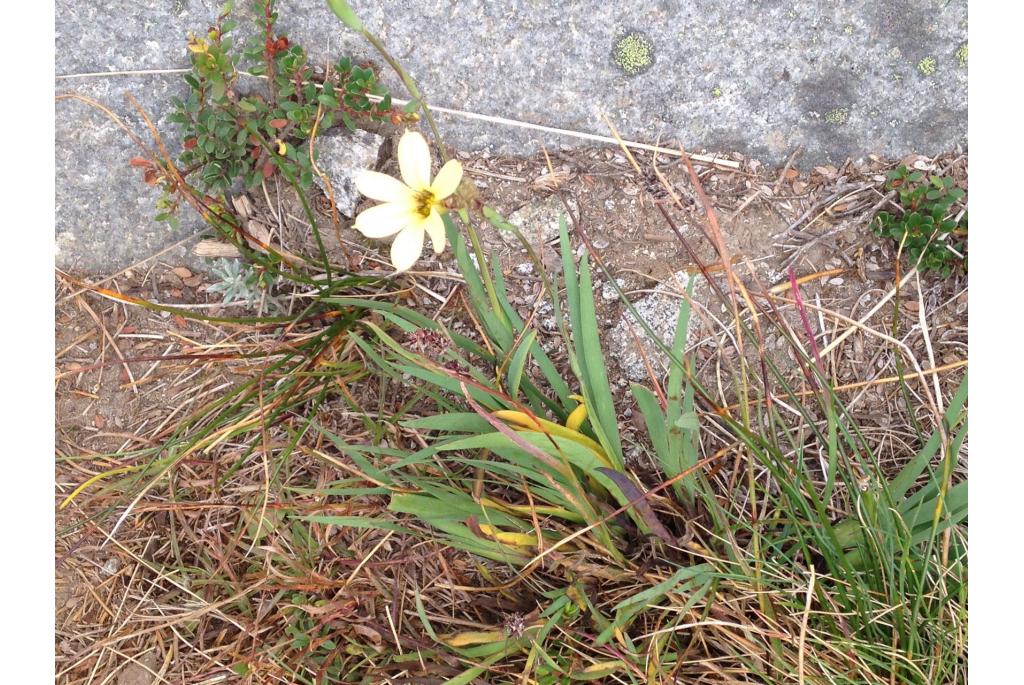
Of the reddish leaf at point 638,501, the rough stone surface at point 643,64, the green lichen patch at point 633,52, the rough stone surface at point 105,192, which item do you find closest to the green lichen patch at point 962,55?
the rough stone surface at point 643,64

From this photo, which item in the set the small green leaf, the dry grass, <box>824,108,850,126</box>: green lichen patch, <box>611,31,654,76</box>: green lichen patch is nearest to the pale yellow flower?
the small green leaf

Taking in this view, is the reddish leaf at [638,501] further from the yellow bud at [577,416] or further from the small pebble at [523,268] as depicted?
the small pebble at [523,268]

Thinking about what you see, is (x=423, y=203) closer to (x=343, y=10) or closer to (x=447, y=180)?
(x=447, y=180)

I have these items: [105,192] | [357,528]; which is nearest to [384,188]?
[357,528]

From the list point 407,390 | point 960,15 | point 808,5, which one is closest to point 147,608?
point 407,390

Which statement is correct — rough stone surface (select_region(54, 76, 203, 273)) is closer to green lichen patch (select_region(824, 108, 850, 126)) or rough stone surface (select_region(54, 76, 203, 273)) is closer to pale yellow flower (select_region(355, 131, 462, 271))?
pale yellow flower (select_region(355, 131, 462, 271))

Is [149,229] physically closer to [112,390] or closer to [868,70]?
[112,390]
